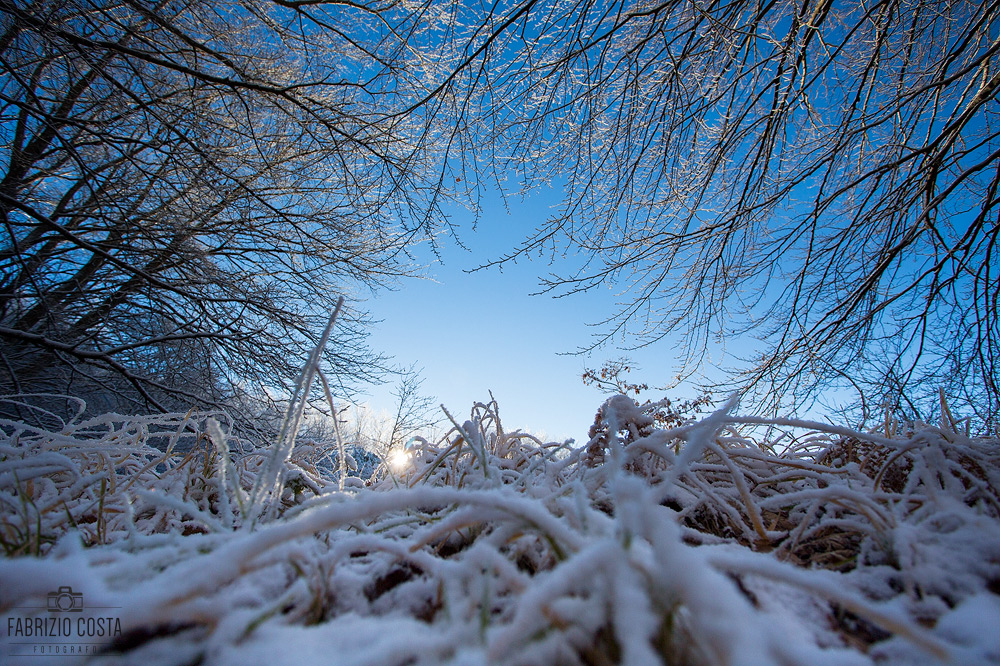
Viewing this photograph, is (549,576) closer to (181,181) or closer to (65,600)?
(65,600)

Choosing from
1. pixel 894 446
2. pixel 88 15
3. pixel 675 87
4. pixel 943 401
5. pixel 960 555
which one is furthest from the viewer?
pixel 675 87

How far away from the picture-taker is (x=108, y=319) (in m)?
4.72

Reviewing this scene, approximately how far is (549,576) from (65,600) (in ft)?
1.56

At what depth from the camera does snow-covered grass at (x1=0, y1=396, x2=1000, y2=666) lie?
34 cm

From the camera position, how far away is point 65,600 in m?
0.39

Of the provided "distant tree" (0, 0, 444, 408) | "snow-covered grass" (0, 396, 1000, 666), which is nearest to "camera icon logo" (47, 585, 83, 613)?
"snow-covered grass" (0, 396, 1000, 666)

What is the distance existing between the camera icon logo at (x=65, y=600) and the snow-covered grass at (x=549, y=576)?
10mm

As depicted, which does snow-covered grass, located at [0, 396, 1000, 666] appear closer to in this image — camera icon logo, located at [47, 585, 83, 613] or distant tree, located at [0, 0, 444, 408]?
camera icon logo, located at [47, 585, 83, 613]

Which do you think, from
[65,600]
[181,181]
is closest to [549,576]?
[65,600]

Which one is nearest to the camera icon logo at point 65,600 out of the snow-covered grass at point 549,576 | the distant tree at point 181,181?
the snow-covered grass at point 549,576

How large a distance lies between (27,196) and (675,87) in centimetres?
591

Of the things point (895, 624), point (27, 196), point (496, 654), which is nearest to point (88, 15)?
point (27, 196)

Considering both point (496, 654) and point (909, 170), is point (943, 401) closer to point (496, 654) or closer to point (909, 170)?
point (496, 654)

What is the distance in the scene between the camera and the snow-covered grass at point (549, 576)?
0.34 m
